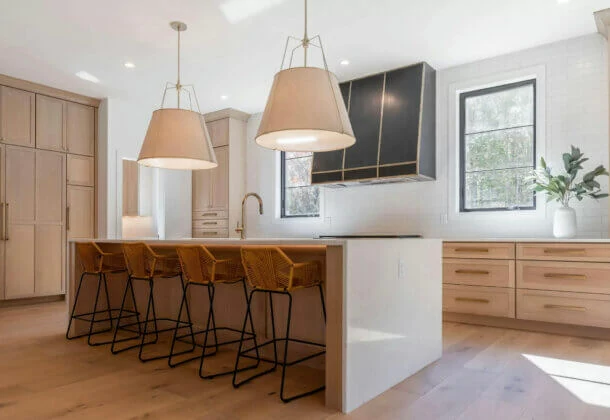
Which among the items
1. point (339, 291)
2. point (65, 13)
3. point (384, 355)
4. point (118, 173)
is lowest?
point (384, 355)

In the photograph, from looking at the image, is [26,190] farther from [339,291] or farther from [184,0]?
[339,291]

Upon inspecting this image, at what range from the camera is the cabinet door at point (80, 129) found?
6.21 meters

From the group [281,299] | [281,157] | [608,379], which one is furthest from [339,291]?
[281,157]

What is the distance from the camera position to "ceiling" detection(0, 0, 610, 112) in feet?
12.9

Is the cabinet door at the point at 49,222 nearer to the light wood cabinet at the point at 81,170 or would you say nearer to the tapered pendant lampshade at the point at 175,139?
the light wood cabinet at the point at 81,170

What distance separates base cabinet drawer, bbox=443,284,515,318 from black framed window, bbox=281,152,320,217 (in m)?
2.54

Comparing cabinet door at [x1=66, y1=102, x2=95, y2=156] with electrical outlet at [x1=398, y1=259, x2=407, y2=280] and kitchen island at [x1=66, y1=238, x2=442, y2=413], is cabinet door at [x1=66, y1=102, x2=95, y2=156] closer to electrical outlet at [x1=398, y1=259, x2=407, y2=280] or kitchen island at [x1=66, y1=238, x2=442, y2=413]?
kitchen island at [x1=66, y1=238, x2=442, y2=413]

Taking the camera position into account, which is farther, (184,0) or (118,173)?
(118,173)

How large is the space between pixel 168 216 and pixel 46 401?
5737mm

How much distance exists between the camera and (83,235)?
6.34 m

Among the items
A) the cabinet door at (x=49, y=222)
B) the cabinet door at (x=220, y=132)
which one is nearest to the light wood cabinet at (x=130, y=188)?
the cabinet door at (x=220, y=132)

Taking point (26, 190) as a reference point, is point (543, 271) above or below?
below

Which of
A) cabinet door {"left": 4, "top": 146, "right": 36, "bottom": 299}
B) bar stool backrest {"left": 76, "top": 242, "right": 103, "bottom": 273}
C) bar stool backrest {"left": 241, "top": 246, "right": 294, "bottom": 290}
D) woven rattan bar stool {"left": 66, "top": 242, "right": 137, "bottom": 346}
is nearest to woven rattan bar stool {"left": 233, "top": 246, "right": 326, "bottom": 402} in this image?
bar stool backrest {"left": 241, "top": 246, "right": 294, "bottom": 290}

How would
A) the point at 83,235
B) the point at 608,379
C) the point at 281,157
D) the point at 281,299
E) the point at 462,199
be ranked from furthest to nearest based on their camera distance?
1. the point at 281,157
2. the point at 83,235
3. the point at 462,199
4. the point at 281,299
5. the point at 608,379
